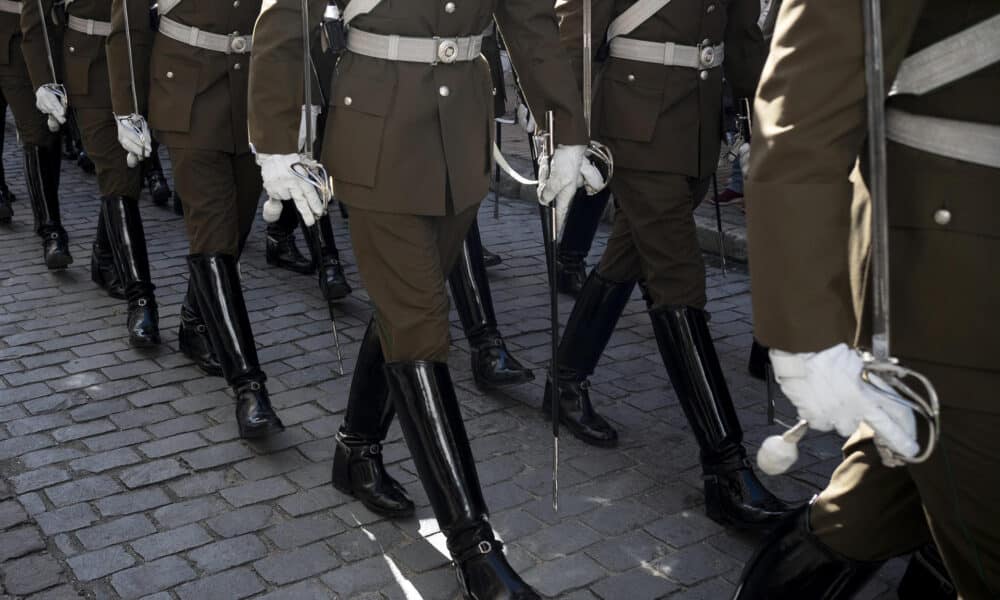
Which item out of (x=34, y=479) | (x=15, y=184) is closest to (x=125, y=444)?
(x=34, y=479)

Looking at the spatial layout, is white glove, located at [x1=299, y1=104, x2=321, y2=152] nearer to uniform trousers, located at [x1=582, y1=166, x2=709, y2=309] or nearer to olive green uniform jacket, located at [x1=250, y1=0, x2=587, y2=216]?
olive green uniform jacket, located at [x1=250, y1=0, x2=587, y2=216]

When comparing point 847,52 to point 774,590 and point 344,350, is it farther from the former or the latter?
point 344,350

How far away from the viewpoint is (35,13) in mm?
6211

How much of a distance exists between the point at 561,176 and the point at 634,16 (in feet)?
2.02

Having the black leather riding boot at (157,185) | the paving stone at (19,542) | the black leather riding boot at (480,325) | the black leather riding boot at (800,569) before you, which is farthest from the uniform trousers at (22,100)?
the black leather riding boot at (800,569)

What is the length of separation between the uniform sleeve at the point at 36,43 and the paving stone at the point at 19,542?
3299mm

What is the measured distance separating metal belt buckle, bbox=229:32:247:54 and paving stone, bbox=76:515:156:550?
1.79m

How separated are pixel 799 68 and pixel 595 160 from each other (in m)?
1.97

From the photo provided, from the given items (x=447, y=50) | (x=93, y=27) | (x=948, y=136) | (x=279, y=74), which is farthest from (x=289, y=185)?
(x=93, y=27)

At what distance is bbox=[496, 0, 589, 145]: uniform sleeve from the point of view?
11.5ft

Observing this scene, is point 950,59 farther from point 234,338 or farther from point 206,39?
point 206,39

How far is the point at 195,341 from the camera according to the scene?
16.7ft

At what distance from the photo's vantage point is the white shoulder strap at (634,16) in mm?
3826

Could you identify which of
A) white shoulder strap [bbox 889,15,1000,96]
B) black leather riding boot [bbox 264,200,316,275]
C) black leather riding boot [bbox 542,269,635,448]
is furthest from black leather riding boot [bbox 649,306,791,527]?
black leather riding boot [bbox 264,200,316,275]
